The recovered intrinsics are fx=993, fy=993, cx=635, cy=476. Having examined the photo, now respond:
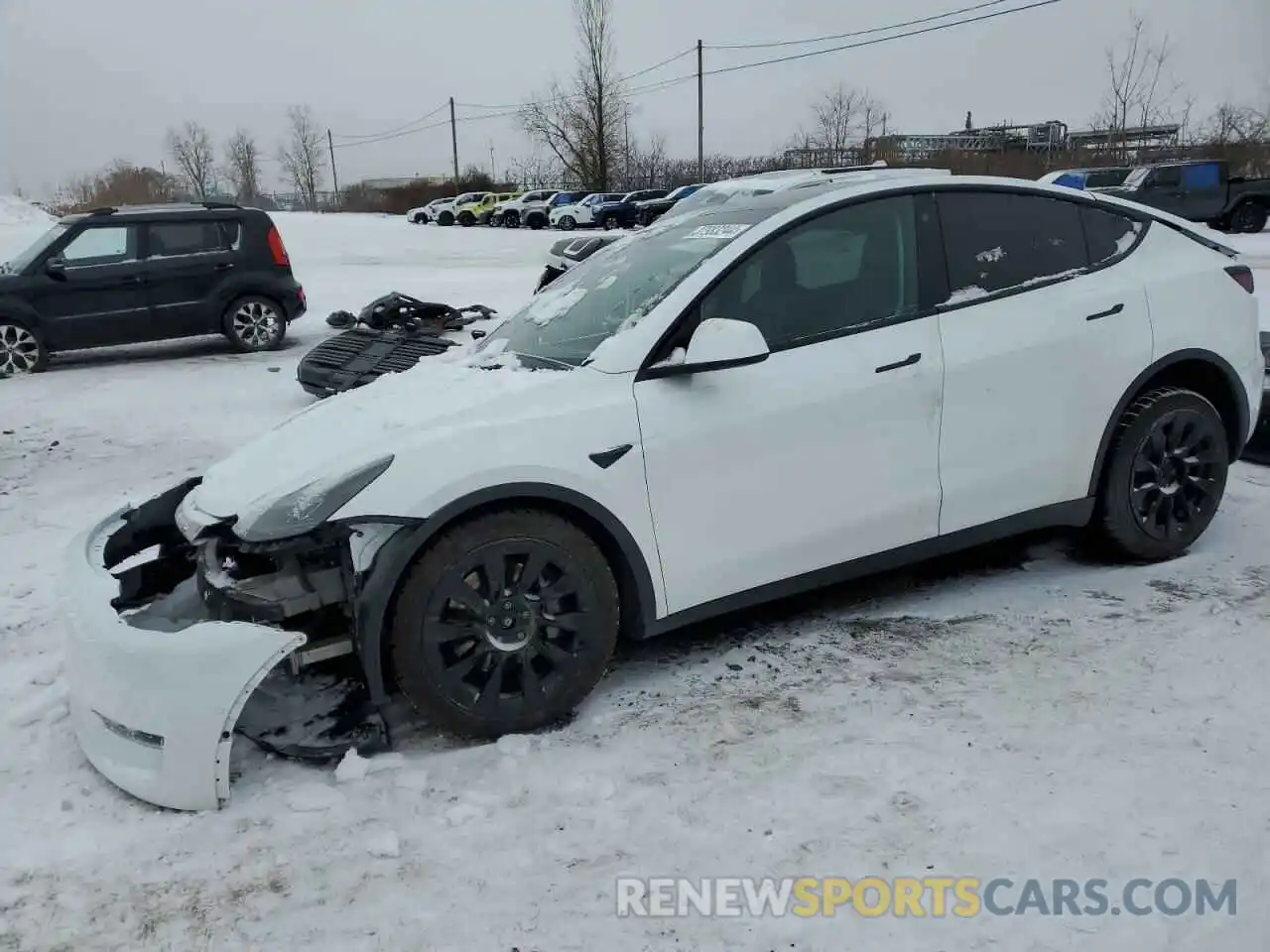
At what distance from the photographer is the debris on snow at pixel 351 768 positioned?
298cm

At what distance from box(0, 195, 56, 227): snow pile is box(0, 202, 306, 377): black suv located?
81.4 ft

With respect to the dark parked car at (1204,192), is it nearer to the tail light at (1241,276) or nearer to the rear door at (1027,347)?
the tail light at (1241,276)

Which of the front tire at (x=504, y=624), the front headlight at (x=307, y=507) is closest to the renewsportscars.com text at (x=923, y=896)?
the front tire at (x=504, y=624)

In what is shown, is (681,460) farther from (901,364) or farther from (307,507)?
(307,507)

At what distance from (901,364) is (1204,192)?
23479mm

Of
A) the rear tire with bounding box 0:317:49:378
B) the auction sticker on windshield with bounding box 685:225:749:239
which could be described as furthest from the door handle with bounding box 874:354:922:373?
the rear tire with bounding box 0:317:49:378

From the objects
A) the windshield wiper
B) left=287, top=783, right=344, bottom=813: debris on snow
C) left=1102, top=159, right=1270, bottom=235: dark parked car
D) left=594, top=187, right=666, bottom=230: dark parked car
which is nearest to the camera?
left=287, top=783, right=344, bottom=813: debris on snow

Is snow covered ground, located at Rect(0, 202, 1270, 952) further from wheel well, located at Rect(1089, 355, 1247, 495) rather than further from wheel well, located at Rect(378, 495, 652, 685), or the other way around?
wheel well, located at Rect(1089, 355, 1247, 495)

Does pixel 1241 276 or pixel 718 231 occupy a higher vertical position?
pixel 718 231

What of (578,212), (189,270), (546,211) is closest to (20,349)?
(189,270)

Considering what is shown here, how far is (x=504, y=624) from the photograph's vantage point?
3078 millimetres

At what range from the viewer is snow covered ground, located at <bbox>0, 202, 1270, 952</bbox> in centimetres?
237

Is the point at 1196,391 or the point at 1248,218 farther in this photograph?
the point at 1248,218

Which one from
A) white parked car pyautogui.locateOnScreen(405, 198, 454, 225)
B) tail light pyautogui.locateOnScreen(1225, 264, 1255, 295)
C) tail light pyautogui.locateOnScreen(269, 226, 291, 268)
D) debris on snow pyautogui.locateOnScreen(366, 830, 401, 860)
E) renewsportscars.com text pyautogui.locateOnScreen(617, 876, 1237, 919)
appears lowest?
renewsportscars.com text pyautogui.locateOnScreen(617, 876, 1237, 919)
